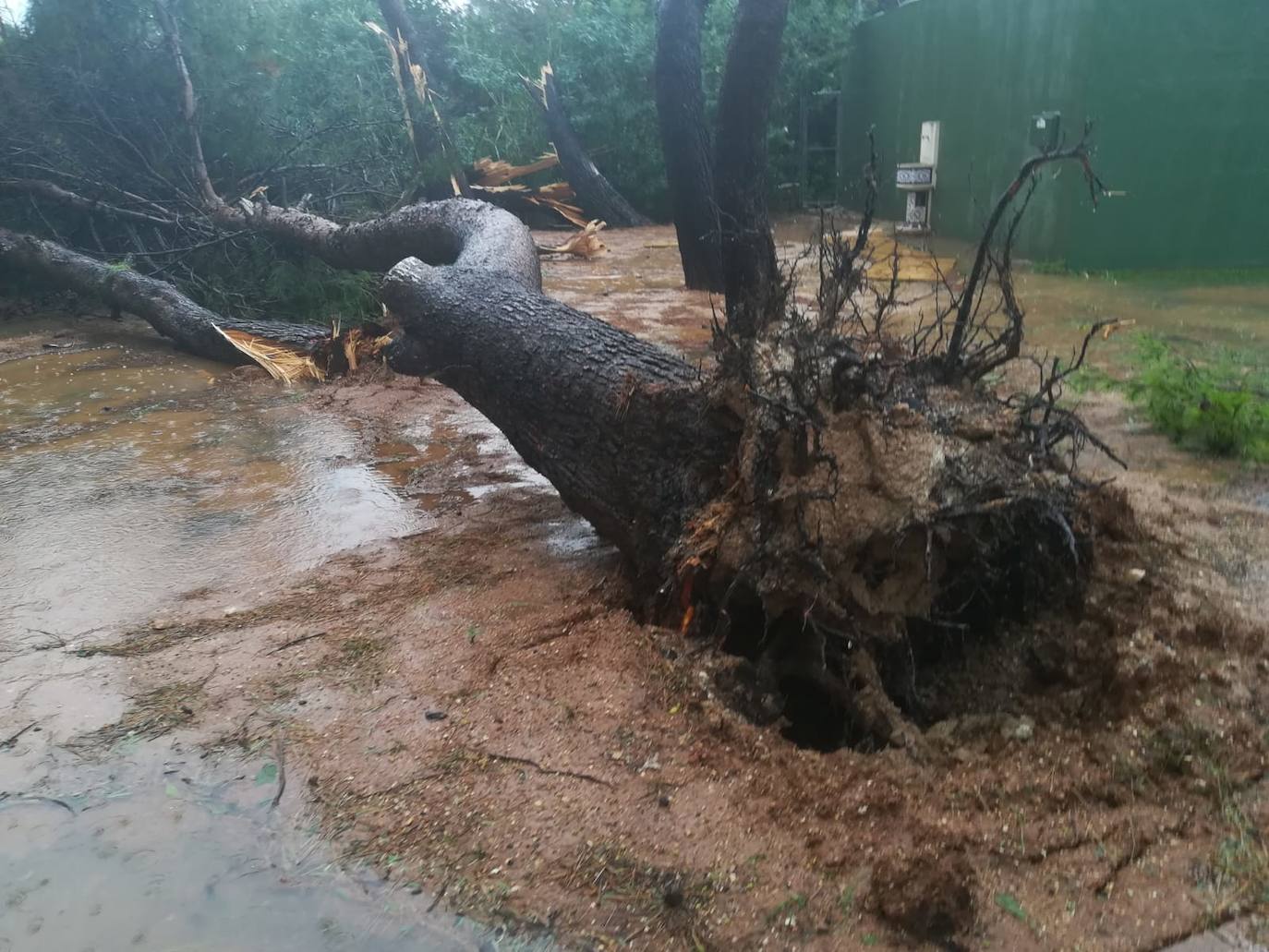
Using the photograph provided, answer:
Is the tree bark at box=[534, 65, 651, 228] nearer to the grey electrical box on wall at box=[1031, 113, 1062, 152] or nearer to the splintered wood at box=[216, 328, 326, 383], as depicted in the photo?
the grey electrical box on wall at box=[1031, 113, 1062, 152]

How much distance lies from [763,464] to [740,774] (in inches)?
37.1

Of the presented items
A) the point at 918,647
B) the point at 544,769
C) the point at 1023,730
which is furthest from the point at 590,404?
the point at 1023,730

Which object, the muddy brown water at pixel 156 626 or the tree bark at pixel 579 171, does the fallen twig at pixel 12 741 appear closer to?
the muddy brown water at pixel 156 626

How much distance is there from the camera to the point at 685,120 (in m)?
8.58

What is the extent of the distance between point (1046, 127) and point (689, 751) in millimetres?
8997

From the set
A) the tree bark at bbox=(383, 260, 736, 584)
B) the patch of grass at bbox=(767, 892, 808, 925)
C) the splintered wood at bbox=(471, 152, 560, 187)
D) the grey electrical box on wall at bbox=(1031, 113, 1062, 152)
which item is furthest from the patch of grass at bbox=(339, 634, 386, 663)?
the splintered wood at bbox=(471, 152, 560, 187)

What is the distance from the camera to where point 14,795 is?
7.88 ft

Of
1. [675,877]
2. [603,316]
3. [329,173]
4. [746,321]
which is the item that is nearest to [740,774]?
[675,877]

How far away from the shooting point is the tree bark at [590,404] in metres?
3.28

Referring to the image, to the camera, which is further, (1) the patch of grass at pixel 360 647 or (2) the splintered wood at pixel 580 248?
(2) the splintered wood at pixel 580 248

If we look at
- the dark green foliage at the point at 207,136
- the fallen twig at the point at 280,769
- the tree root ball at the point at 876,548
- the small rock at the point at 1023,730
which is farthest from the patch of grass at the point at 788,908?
the dark green foliage at the point at 207,136

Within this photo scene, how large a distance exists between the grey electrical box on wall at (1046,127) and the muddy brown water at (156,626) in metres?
7.27

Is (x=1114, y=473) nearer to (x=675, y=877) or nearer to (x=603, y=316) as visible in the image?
(x=675, y=877)

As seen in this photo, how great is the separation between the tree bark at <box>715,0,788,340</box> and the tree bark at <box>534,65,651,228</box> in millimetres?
7932
